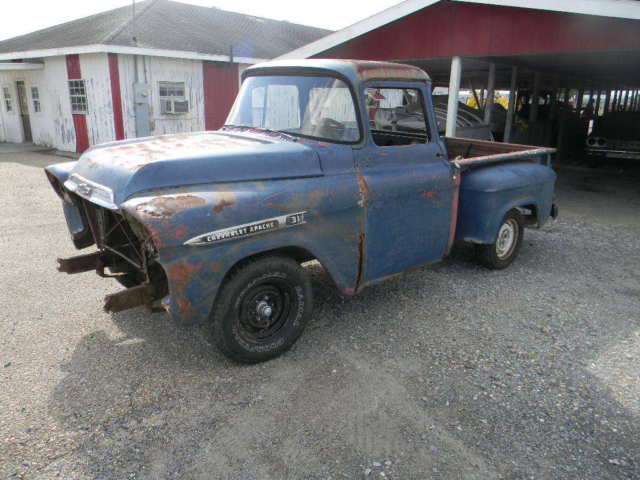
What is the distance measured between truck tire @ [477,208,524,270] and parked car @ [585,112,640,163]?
1061 centimetres

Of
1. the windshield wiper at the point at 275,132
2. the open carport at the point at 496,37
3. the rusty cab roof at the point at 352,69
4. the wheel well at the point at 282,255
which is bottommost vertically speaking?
the wheel well at the point at 282,255

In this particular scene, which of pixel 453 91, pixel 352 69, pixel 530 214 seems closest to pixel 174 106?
pixel 453 91

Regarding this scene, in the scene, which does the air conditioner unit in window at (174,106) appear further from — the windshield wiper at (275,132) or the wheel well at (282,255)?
the wheel well at (282,255)

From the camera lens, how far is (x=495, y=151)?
Answer: 634 cm

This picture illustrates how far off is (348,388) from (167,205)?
1.69 metres

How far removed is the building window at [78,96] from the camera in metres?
14.7

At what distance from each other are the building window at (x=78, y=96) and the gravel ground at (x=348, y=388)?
1101 centimetres

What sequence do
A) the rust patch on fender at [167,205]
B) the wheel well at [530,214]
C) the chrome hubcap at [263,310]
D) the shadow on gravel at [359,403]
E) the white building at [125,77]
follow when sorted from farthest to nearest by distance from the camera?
1. the white building at [125,77]
2. the wheel well at [530,214]
3. the chrome hubcap at [263,310]
4. the rust patch on fender at [167,205]
5. the shadow on gravel at [359,403]

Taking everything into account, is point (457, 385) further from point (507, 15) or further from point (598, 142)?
point (598, 142)

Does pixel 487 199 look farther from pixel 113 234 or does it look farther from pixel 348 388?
pixel 113 234

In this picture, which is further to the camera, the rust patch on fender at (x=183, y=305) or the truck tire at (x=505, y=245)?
the truck tire at (x=505, y=245)

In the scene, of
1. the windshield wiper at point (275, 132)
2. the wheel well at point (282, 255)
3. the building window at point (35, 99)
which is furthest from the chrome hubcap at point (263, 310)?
the building window at point (35, 99)

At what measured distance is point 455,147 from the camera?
6660 mm

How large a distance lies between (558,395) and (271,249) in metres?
2.17
